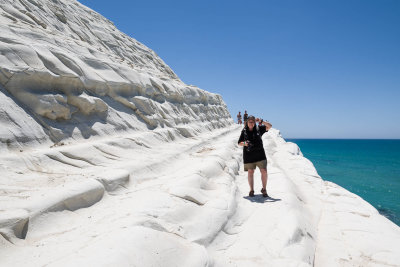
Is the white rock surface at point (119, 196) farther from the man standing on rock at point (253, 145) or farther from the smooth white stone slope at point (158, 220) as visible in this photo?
the man standing on rock at point (253, 145)

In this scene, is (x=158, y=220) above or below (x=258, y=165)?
below

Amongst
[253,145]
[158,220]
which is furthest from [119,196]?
[253,145]

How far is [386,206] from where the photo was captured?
46.4ft

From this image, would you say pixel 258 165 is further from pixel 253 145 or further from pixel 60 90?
pixel 60 90

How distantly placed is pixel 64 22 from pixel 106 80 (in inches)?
301

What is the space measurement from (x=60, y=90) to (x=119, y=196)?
4.04m

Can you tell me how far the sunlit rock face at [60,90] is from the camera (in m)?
5.27

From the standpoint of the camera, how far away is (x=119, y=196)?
4.15 meters

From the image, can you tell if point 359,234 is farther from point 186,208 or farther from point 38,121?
point 38,121

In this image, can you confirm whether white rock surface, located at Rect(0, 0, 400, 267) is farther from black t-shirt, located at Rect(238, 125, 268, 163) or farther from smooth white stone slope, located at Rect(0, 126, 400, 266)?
black t-shirt, located at Rect(238, 125, 268, 163)

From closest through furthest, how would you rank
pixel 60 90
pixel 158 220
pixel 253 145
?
1. pixel 158 220
2. pixel 253 145
3. pixel 60 90

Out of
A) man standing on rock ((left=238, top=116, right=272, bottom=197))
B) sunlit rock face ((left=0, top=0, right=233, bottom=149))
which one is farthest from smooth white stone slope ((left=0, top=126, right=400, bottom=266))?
sunlit rock face ((left=0, top=0, right=233, bottom=149))

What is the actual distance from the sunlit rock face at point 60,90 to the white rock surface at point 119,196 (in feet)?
0.11

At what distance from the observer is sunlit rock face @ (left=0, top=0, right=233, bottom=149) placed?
17.3 feet
